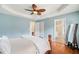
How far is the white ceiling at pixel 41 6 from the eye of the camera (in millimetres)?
2150

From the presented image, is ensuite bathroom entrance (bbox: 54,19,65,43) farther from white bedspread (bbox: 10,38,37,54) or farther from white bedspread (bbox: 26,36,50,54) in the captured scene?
white bedspread (bbox: 10,38,37,54)

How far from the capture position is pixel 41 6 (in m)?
2.17

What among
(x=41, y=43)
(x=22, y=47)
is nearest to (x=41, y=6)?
(x=41, y=43)

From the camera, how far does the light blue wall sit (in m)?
2.15

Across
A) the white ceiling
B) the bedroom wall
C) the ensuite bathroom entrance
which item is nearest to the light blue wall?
the white ceiling

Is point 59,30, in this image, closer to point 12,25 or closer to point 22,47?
point 22,47

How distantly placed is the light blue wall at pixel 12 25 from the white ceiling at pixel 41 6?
78mm

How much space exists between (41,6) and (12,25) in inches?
21.4

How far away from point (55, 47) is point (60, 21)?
419 mm

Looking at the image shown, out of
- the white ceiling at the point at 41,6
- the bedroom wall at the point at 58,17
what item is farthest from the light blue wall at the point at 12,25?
the bedroom wall at the point at 58,17
